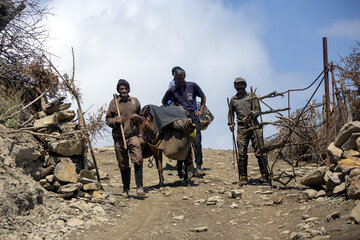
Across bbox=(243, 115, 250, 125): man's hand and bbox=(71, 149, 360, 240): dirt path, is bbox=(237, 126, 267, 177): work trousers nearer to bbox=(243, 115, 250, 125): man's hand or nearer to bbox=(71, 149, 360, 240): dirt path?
bbox=(243, 115, 250, 125): man's hand

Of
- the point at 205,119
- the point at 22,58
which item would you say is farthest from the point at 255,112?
the point at 22,58

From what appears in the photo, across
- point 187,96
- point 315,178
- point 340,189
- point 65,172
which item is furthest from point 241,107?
point 65,172

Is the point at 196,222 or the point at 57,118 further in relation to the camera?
the point at 57,118

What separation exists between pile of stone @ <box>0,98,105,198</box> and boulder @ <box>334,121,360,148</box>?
4.49 metres

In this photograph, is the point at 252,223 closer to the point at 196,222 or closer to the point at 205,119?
the point at 196,222

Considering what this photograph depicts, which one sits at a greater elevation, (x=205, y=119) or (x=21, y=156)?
(x=205, y=119)

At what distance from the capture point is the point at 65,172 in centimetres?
761

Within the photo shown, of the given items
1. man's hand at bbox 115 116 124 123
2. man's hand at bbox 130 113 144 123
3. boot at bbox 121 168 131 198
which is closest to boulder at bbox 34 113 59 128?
man's hand at bbox 115 116 124 123

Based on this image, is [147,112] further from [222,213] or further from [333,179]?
[333,179]

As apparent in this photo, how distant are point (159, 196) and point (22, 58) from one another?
542 centimetres

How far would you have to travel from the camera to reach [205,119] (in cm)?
1054

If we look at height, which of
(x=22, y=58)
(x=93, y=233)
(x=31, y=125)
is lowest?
(x=93, y=233)

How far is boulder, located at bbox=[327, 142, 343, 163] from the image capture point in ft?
23.2

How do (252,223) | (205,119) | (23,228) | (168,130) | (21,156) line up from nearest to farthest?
(23,228) → (252,223) → (21,156) → (168,130) → (205,119)
